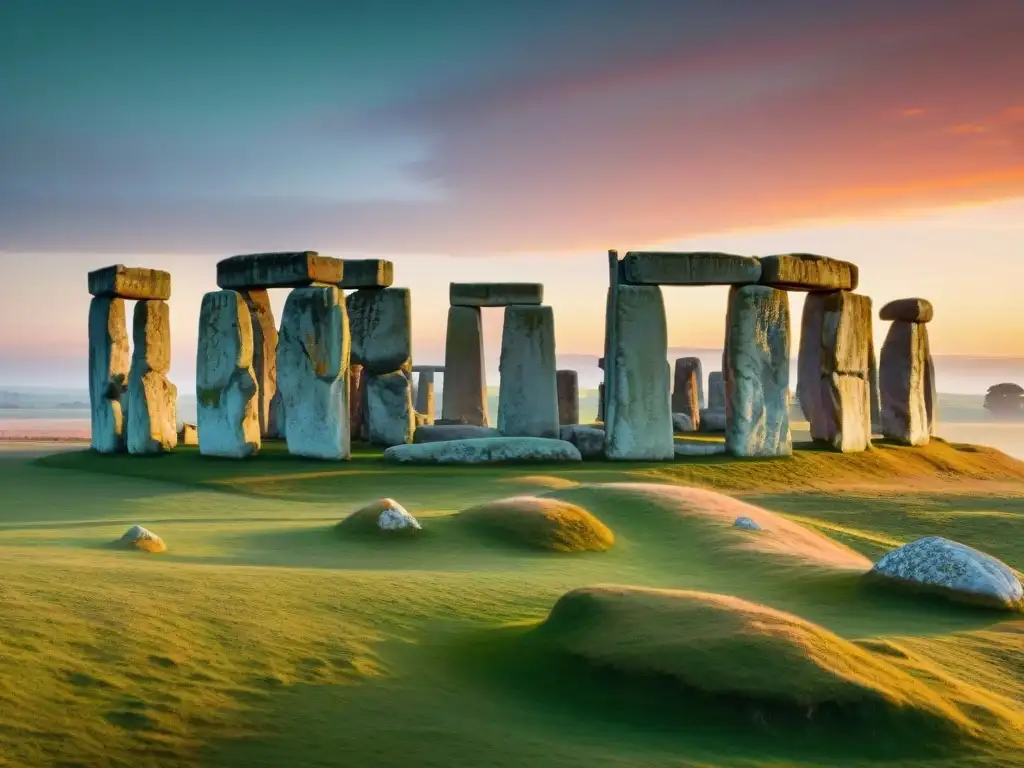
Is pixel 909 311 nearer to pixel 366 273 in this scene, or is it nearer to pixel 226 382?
pixel 366 273

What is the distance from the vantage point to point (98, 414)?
2420 centimetres

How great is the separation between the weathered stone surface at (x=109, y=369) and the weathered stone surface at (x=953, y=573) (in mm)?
17168

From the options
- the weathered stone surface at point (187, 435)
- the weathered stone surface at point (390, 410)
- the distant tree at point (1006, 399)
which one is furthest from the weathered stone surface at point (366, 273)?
the distant tree at point (1006, 399)

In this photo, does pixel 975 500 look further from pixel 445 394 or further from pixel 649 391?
pixel 445 394

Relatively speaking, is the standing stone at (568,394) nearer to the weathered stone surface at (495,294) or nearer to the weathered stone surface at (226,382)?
the weathered stone surface at (495,294)

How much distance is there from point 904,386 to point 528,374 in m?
8.40

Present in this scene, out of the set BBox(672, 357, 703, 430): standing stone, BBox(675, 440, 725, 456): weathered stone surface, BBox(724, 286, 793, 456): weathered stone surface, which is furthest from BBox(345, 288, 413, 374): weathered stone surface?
BBox(672, 357, 703, 430): standing stone

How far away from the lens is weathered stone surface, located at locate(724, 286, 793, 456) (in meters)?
22.0

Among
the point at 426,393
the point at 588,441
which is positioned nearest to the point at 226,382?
the point at 588,441

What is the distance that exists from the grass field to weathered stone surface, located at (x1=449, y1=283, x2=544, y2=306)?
1612 centimetres

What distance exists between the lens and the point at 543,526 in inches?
502

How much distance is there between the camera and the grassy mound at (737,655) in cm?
696

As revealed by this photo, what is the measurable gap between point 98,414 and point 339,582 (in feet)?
54.4

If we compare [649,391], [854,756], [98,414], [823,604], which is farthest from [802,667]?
[98,414]
